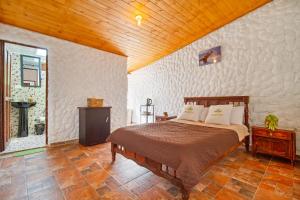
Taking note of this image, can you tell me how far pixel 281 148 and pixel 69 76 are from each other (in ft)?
14.8

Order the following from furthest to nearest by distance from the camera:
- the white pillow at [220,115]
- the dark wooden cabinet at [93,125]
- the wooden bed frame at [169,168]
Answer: the dark wooden cabinet at [93,125] < the white pillow at [220,115] < the wooden bed frame at [169,168]

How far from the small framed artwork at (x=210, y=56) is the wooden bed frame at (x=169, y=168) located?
3.15 ft

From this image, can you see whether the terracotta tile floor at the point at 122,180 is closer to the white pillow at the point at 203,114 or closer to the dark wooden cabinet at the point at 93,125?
the dark wooden cabinet at the point at 93,125

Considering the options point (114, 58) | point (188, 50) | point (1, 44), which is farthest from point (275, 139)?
point (1, 44)

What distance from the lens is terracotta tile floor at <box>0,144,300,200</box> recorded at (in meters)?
1.62

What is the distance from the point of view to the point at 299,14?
261 centimetres

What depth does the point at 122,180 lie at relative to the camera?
191 centimetres

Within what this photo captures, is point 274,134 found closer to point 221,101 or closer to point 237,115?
point 237,115

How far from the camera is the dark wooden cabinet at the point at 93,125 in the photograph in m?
3.30

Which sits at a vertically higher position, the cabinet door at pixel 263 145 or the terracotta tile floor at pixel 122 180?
the cabinet door at pixel 263 145

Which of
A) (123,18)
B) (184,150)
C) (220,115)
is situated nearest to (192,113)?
(220,115)

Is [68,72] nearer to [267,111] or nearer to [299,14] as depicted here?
[267,111]

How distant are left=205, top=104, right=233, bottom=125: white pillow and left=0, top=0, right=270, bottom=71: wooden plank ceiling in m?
2.00

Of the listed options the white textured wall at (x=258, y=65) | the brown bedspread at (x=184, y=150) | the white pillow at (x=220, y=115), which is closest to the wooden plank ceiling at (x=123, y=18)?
the white textured wall at (x=258, y=65)
